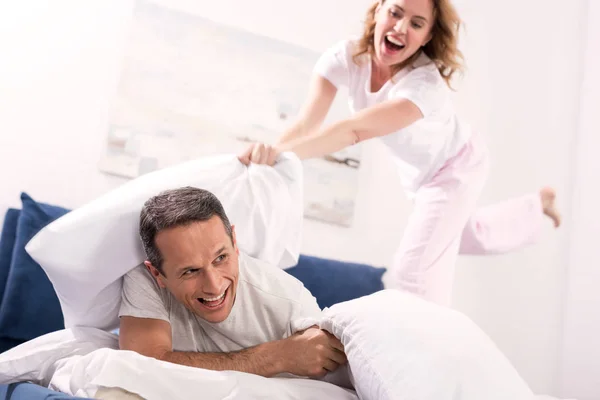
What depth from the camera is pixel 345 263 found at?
270 centimetres

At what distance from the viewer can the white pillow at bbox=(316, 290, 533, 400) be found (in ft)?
3.85

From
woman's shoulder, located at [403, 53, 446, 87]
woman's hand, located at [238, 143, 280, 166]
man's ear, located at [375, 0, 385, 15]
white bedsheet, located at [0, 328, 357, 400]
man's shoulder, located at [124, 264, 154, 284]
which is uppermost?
man's ear, located at [375, 0, 385, 15]

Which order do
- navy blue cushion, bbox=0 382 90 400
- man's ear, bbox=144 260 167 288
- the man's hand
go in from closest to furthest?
1. navy blue cushion, bbox=0 382 90 400
2. the man's hand
3. man's ear, bbox=144 260 167 288

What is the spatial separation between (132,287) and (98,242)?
0.13m

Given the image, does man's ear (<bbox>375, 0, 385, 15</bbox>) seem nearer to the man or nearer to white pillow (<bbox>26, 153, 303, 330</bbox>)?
white pillow (<bbox>26, 153, 303, 330</bbox>)

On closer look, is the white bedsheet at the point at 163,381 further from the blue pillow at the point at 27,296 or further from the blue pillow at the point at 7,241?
the blue pillow at the point at 7,241

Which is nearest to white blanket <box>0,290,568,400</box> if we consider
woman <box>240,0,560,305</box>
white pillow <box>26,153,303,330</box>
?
white pillow <box>26,153,303,330</box>

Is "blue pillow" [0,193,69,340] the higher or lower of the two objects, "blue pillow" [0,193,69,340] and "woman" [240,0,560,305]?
the lower

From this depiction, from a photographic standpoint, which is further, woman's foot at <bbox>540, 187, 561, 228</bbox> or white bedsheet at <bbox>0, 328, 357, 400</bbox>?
woman's foot at <bbox>540, 187, 561, 228</bbox>

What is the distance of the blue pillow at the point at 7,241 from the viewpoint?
2209mm

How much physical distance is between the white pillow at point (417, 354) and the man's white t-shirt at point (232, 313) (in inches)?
8.2

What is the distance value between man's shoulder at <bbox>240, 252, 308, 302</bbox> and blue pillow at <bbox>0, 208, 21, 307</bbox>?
3.02 ft

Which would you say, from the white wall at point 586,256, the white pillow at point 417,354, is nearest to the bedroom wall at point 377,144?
the white wall at point 586,256

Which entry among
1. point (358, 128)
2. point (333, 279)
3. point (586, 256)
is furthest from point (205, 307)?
point (586, 256)
